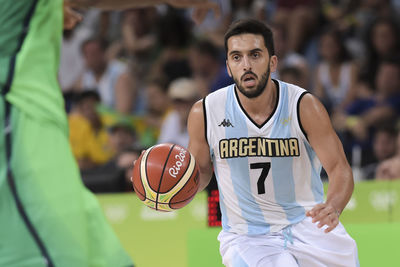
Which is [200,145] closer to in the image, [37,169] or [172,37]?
[37,169]

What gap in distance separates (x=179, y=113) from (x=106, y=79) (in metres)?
2.01

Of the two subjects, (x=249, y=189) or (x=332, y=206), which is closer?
(x=332, y=206)

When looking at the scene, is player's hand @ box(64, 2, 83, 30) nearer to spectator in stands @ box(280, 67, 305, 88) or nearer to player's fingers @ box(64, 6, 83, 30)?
player's fingers @ box(64, 6, 83, 30)

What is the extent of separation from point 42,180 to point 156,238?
16.0 feet

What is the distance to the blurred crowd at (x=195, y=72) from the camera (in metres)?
8.45

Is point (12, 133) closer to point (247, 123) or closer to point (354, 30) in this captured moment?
point (247, 123)

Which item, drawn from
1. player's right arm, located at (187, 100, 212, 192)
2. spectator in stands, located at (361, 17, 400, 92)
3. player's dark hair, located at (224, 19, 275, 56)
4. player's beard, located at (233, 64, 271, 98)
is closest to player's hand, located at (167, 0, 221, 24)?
player's dark hair, located at (224, 19, 275, 56)

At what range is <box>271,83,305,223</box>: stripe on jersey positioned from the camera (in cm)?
451

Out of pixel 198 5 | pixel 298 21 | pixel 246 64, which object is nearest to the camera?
pixel 246 64

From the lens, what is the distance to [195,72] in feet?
32.6

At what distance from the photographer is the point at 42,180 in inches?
111

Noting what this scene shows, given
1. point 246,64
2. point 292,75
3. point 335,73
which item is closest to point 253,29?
point 246,64

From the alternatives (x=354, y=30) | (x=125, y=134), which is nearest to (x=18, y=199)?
(x=125, y=134)

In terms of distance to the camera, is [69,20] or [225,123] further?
[225,123]
